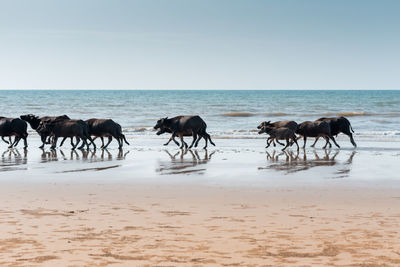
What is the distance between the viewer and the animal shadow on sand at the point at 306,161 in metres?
15.9

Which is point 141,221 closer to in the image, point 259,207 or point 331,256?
point 259,207

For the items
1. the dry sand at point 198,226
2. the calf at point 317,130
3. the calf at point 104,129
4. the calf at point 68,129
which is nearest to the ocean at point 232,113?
the calf at point 317,130

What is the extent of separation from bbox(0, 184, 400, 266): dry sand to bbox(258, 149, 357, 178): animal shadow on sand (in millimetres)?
3647

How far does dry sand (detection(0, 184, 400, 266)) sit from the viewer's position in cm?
679

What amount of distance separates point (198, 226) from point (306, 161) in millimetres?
10186

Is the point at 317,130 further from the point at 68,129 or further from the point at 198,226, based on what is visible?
the point at 198,226

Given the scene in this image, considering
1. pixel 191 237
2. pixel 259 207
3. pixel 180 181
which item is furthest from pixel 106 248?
pixel 180 181

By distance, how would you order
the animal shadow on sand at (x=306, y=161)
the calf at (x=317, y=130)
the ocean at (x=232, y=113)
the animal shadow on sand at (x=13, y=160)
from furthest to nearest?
the ocean at (x=232, y=113)
the calf at (x=317, y=130)
the animal shadow on sand at (x=13, y=160)
the animal shadow on sand at (x=306, y=161)

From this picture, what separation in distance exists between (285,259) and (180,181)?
6.88 m

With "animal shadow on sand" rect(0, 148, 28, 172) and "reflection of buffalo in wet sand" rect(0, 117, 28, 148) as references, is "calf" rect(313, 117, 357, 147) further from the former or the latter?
"animal shadow on sand" rect(0, 148, 28, 172)

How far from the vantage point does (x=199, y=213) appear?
9523 mm

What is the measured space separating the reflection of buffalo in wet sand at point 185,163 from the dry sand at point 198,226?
337 centimetres

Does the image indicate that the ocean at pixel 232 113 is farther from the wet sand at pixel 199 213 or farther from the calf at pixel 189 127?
the wet sand at pixel 199 213

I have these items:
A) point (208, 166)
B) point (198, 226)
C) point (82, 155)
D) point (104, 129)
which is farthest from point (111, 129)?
point (198, 226)
